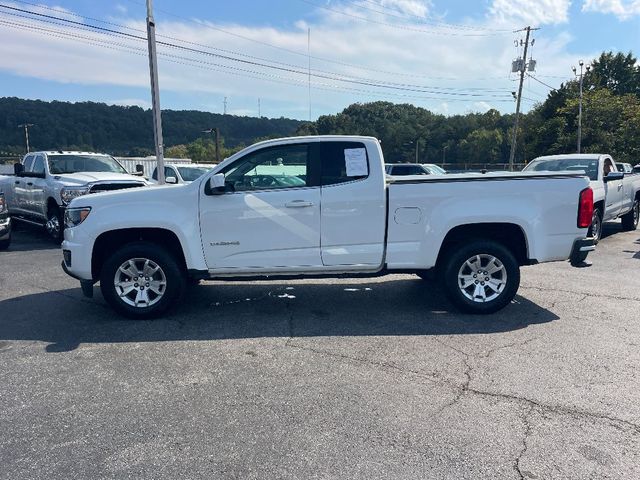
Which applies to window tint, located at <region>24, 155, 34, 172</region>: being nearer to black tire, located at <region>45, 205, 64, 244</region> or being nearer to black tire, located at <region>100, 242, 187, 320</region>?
black tire, located at <region>45, 205, 64, 244</region>

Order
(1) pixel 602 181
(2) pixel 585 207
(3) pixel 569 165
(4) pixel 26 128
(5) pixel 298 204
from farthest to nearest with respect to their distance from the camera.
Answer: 1. (4) pixel 26 128
2. (3) pixel 569 165
3. (1) pixel 602 181
4. (2) pixel 585 207
5. (5) pixel 298 204

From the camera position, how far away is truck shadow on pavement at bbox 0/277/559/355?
16.5 feet

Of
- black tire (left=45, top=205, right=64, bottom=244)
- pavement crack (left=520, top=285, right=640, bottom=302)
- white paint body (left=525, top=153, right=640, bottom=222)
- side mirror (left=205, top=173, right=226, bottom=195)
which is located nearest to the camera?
side mirror (left=205, top=173, right=226, bottom=195)

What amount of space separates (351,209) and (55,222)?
27.5 ft

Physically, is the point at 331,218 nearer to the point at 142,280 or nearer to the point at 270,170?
the point at 270,170

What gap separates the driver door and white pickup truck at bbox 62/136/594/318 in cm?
1

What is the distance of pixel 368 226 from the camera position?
212 inches

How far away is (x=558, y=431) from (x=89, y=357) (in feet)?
12.7

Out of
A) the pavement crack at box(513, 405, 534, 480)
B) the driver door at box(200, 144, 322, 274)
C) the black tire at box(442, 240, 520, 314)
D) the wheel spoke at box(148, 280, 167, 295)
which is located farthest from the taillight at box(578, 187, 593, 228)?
the wheel spoke at box(148, 280, 167, 295)

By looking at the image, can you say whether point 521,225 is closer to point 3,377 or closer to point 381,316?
point 381,316

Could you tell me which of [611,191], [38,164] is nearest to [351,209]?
[611,191]

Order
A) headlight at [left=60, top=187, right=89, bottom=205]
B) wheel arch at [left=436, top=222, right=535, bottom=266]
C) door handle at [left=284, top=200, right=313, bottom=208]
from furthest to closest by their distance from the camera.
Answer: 1. headlight at [left=60, top=187, right=89, bottom=205]
2. wheel arch at [left=436, top=222, right=535, bottom=266]
3. door handle at [left=284, top=200, right=313, bottom=208]

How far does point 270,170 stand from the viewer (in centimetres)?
550

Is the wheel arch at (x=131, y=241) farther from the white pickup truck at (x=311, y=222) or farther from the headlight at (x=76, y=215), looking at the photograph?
the headlight at (x=76, y=215)
